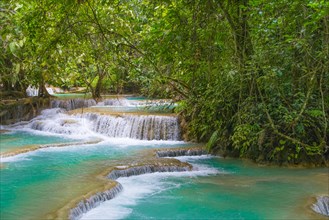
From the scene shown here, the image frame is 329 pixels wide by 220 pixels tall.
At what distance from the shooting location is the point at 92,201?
6.54 m

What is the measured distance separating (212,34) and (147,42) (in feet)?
3.95

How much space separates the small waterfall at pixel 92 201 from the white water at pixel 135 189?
64 millimetres

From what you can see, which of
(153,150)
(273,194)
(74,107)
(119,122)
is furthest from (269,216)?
(74,107)

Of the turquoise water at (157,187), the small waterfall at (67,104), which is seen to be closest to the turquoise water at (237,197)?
the turquoise water at (157,187)

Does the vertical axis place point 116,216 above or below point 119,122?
below

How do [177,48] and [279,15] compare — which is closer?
[177,48]

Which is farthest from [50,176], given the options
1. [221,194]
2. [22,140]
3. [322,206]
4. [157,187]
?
[22,140]

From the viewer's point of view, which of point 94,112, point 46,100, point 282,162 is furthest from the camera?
point 46,100

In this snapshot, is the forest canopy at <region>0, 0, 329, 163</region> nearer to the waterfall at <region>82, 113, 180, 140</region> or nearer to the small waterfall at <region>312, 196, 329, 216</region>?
the small waterfall at <region>312, 196, 329, 216</region>

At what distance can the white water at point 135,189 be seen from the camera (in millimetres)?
6340

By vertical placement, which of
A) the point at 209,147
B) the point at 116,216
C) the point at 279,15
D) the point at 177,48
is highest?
the point at 279,15

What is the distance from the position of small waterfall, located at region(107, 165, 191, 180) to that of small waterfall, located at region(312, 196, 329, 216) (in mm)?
3044

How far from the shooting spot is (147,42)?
5852 millimetres

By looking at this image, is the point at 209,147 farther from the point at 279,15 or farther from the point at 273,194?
the point at 279,15
